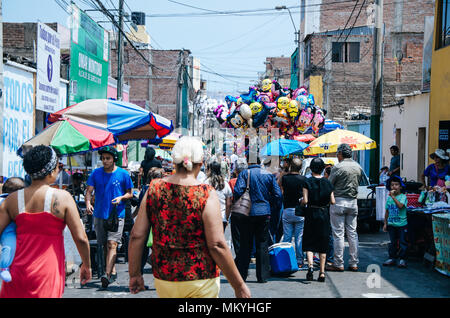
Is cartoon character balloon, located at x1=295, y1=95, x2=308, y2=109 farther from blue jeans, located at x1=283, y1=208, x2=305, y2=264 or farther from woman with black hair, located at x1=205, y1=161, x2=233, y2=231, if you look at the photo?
woman with black hair, located at x1=205, y1=161, x2=233, y2=231

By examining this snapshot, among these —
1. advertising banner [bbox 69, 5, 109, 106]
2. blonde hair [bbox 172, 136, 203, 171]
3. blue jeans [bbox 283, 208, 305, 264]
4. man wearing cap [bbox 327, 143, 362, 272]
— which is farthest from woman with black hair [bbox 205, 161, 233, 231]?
advertising banner [bbox 69, 5, 109, 106]

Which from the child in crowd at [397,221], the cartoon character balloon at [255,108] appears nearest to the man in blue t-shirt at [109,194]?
the child in crowd at [397,221]

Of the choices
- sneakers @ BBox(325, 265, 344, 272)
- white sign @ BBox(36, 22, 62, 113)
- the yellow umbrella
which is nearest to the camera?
sneakers @ BBox(325, 265, 344, 272)

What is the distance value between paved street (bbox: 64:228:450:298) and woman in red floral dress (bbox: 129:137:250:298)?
3.57 meters

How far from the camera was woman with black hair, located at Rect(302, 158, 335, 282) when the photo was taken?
8.71 m

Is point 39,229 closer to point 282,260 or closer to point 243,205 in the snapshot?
point 243,205

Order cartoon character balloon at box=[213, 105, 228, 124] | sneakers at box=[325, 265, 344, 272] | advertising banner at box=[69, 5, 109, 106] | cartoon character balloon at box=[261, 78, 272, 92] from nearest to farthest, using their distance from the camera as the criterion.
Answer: sneakers at box=[325, 265, 344, 272] < cartoon character balloon at box=[261, 78, 272, 92] < cartoon character balloon at box=[213, 105, 228, 124] < advertising banner at box=[69, 5, 109, 106]

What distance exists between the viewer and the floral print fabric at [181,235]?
162 inches

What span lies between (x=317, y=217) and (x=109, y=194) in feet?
10.1

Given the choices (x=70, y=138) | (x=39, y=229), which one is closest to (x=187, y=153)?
(x=39, y=229)

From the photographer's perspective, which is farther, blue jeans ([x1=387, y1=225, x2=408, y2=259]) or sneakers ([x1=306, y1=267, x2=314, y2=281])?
blue jeans ([x1=387, y1=225, x2=408, y2=259])

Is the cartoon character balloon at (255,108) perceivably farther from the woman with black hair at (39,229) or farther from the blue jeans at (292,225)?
the woman with black hair at (39,229)

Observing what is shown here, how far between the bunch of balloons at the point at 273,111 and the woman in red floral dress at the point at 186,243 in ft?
42.4
